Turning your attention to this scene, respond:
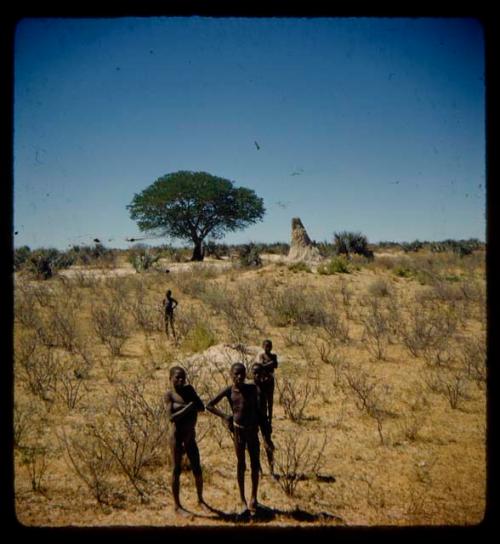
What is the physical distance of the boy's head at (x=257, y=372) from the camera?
14.2 feet

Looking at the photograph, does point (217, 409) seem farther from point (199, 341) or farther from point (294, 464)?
point (199, 341)

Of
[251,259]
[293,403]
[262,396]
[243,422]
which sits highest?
[251,259]

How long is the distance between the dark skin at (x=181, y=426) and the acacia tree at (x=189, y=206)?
97.1 feet

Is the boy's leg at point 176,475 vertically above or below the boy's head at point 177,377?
below

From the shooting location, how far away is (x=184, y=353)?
8.55 metres

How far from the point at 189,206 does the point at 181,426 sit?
30442 mm

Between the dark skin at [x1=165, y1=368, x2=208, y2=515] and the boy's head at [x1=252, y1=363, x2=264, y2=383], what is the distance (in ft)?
3.58

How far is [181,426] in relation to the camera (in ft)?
10.9

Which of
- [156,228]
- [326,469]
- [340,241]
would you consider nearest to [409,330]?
[326,469]

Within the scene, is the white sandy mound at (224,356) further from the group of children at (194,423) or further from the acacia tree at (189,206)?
the acacia tree at (189,206)

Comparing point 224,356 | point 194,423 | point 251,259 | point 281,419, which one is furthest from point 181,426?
point 251,259

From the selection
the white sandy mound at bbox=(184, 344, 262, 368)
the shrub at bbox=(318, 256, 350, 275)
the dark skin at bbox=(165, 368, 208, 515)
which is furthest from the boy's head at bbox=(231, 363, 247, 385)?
the shrub at bbox=(318, 256, 350, 275)

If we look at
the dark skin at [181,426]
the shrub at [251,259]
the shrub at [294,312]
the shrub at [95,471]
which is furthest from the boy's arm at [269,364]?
the shrub at [251,259]

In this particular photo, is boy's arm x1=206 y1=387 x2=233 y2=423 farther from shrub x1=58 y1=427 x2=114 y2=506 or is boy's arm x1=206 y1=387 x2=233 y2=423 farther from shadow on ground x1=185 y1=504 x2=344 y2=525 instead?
shrub x1=58 y1=427 x2=114 y2=506
